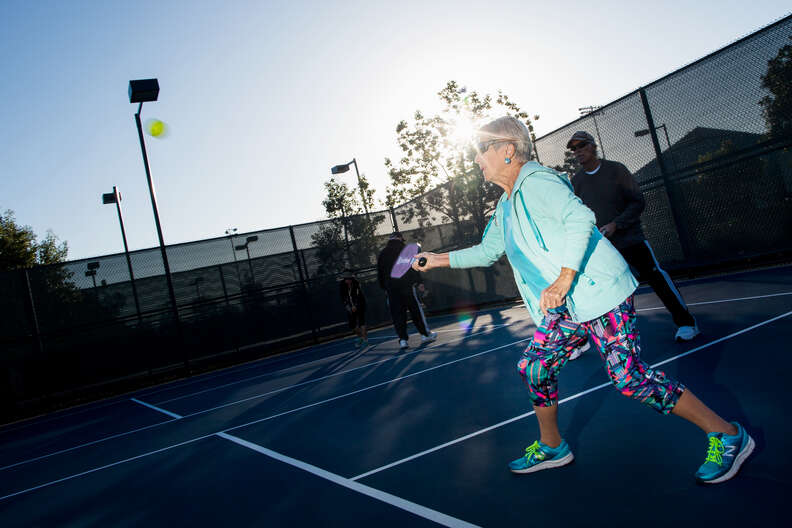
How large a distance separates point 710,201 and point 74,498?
9839 mm

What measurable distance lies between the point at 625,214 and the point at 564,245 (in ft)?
8.85

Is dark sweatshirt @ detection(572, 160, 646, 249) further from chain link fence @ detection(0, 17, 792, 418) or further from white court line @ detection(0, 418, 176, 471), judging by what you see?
white court line @ detection(0, 418, 176, 471)

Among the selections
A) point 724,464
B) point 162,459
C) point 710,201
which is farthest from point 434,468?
point 710,201

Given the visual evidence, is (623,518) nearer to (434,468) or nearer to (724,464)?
(724,464)

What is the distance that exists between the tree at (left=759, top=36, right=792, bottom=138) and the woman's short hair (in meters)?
7.15

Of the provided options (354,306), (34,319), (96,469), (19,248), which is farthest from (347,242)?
(19,248)

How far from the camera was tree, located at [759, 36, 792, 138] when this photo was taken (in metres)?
7.44

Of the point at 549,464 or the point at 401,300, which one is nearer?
the point at 549,464

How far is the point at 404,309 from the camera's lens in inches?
376

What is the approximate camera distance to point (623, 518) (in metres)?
2.08

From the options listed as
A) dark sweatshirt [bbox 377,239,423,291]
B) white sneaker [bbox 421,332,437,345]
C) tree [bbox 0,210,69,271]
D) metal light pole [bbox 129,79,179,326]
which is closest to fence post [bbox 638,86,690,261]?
white sneaker [bbox 421,332,437,345]

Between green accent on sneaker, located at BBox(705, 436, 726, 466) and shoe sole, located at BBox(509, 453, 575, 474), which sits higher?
green accent on sneaker, located at BBox(705, 436, 726, 466)

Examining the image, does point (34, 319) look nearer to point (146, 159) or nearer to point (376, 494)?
point (146, 159)

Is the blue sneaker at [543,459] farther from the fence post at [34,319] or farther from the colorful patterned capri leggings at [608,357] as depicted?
the fence post at [34,319]
